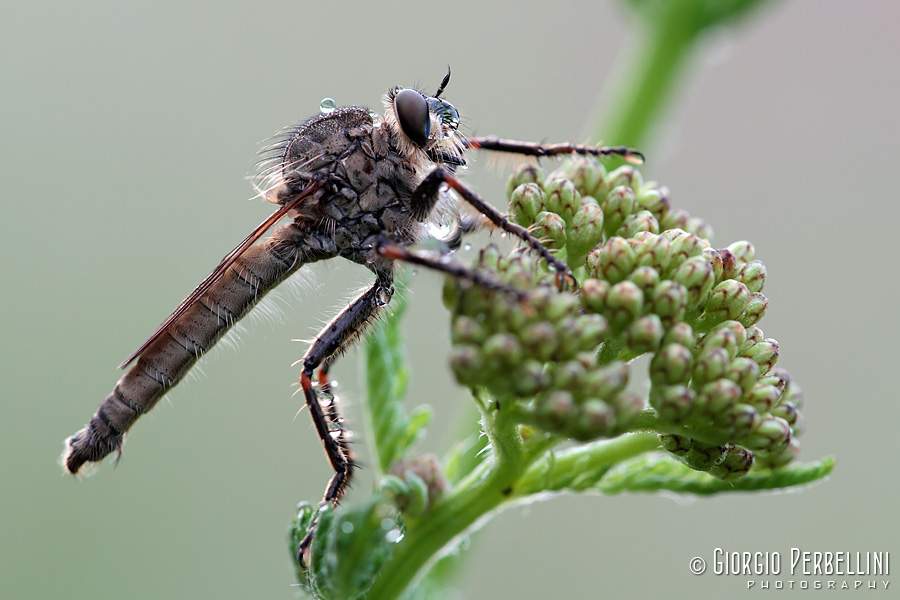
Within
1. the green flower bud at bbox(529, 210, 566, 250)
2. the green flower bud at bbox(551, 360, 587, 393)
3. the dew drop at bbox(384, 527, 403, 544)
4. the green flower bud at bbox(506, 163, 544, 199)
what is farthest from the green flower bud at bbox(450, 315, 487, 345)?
the green flower bud at bbox(506, 163, 544, 199)

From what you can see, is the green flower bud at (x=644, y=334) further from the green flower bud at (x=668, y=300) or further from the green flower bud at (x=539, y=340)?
the green flower bud at (x=539, y=340)

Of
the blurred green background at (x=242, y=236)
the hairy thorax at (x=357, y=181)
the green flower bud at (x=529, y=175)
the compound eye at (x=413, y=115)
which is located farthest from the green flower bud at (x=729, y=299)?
the blurred green background at (x=242, y=236)

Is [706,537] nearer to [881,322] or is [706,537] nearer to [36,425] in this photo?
[881,322]

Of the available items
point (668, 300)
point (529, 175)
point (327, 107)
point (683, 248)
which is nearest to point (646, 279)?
point (668, 300)

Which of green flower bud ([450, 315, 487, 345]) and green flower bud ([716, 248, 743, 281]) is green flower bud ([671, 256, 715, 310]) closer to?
green flower bud ([716, 248, 743, 281])

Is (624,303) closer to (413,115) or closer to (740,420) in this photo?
(740,420)

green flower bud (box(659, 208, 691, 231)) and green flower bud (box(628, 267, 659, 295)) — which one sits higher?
green flower bud (box(659, 208, 691, 231))

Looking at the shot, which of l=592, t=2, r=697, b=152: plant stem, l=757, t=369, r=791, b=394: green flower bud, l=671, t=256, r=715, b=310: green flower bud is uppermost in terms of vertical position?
l=592, t=2, r=697, b=152: plant stem
